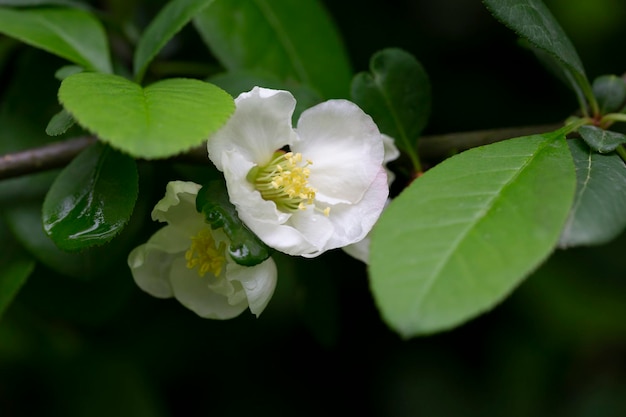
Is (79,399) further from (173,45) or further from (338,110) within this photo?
(338,110)

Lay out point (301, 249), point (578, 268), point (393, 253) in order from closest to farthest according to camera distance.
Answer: point (393, 253) → point (301, 249) → point (578, 268)

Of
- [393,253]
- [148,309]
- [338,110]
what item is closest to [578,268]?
[148,309]

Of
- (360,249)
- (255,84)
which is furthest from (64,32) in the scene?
(360,249)

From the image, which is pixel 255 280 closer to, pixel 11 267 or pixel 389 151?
pixel 389 151

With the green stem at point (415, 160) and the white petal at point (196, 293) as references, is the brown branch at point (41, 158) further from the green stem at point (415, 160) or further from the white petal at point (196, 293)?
the green stem at point (415, 160)

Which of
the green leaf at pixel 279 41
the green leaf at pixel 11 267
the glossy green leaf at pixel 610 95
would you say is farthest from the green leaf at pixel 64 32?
the glossy green leaf at pixel 610 95

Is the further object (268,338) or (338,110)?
(268,338)

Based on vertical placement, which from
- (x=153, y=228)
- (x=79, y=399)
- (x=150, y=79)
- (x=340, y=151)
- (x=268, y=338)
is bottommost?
(x=79, y=399)
